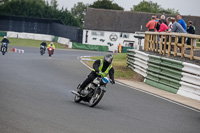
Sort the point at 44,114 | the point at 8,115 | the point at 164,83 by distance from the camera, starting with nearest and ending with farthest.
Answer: the point at 8,115 < the point at 44,114 < the point at 164,83

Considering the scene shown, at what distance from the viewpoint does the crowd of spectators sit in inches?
781

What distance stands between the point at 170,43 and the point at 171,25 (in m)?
2.25

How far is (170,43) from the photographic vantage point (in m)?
20.0

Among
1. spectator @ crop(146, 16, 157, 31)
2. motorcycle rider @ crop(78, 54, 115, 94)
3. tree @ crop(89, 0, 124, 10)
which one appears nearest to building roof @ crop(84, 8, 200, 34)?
tree @ crop(89, 0, 124, 10)

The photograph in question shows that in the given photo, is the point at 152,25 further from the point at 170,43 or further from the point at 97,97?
the point at 97,97

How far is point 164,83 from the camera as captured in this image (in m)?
18.8

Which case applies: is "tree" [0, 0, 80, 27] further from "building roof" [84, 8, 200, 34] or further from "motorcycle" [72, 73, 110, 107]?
"motorcycle" [72, 73, 110, 107]

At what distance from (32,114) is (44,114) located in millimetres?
290

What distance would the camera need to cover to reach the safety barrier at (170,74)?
648 inches

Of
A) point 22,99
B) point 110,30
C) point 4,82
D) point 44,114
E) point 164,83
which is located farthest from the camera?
point 110,30

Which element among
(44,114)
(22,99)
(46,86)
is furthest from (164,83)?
(44,114)

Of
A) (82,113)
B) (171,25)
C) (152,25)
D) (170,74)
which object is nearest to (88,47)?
(152,25)

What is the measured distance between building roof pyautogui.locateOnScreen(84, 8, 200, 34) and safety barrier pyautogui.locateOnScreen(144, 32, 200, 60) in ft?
203

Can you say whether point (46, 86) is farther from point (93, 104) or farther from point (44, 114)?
point (44, 114)
